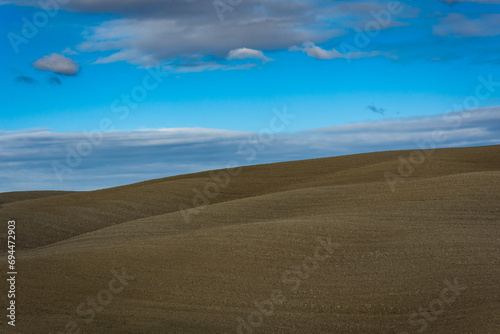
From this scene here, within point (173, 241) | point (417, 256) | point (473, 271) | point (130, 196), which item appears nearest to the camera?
point (473, 271)

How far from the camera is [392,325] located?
11547 mm

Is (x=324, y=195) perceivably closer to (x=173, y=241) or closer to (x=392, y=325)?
(x=173, y=241)

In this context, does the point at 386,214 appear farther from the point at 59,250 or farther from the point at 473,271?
the point at 59,250

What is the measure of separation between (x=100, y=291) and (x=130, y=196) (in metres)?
18.8

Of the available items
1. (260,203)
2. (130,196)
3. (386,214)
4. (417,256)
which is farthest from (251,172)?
(417,256)

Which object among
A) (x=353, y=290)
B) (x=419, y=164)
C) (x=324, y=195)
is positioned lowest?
(x=419, y=164)

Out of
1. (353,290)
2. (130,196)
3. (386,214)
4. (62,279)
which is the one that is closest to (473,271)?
(353,290)

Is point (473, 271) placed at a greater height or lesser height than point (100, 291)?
lesser

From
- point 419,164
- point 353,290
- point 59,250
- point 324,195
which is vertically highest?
point 59,250

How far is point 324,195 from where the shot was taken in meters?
26.2

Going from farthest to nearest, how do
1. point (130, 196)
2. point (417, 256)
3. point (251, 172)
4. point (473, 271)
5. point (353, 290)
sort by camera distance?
1. point (251, 172)
2. point (130, 196)
3. point (417, 256)
4. point (473, 271)
5. point (353, 290)

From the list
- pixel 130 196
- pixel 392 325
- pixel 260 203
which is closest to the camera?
pixel 392 325

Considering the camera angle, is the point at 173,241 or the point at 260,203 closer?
the point at 173,241

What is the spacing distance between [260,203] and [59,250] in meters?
10.1
